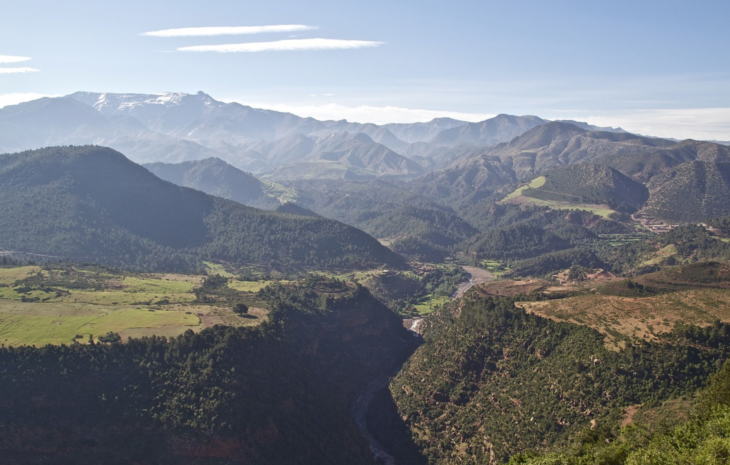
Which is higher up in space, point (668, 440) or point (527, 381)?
point (668, 440)

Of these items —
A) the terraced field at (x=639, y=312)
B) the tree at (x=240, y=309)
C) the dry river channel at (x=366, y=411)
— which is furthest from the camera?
the tree at (x=240, y=309)

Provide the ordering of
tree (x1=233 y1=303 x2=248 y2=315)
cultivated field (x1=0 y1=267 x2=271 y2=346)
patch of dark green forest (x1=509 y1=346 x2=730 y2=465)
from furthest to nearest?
1. tree (x1=233 y1=303 x2=248 y2=315)
2. cultivated field (x1=0 y1=267 x2=271 y2=346)
3. patch of dark green forest (x1=509 y1=346 x2=730 y2=465)

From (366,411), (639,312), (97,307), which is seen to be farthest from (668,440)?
(97,307)

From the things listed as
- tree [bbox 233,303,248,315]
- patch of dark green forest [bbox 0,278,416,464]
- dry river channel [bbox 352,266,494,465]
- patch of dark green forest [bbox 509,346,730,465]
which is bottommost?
dry river channel [bbox 352,266,494,465]

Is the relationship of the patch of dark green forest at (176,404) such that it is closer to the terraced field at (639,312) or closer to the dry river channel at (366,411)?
the dry river channel at (366,411)

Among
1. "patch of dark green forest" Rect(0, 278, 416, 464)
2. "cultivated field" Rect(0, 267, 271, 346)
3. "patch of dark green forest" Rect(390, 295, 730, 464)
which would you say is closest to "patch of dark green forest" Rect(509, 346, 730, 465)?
"patch of dark green forest" Rect(390, 295, 730, 464)

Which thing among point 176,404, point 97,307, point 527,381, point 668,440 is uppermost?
point 668,440

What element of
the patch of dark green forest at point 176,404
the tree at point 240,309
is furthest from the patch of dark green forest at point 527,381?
the tree at point 240,309

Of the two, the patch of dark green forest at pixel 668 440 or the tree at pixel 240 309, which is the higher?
the patch of dark green forest at pixel 668 440

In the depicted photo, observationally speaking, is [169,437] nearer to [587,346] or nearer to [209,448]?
[209,448]

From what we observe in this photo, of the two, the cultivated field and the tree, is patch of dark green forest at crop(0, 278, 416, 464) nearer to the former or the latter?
the cultivated field

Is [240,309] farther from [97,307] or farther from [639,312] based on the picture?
[639,312]
